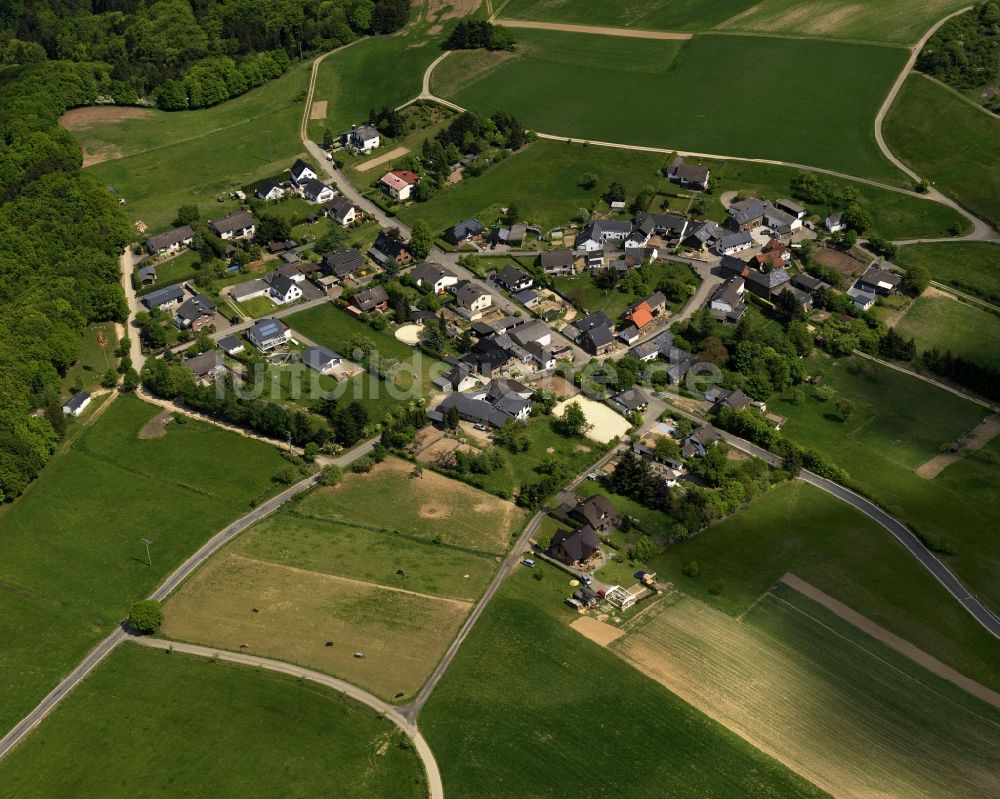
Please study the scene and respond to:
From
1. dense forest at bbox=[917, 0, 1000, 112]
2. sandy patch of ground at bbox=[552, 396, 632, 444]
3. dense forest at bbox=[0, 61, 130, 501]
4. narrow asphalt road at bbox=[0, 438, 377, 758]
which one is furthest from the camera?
dense forest at bbox=[917, 0, 1000, 112]

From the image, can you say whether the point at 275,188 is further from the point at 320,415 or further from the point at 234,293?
the point at 320,415

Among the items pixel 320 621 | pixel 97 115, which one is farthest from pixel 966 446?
pixel 97 115

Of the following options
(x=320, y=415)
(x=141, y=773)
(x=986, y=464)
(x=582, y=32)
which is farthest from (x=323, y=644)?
(x=582, y=32)

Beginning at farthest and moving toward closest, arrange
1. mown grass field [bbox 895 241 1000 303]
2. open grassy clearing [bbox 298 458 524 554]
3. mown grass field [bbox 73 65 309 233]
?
mown grass field [bbox 73 65 309 233] → mown grass field [bbox 895 241 1000 303] → open grassy clearing [bbox 298 458 524 554]

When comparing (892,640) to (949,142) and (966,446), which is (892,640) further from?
(949,142)

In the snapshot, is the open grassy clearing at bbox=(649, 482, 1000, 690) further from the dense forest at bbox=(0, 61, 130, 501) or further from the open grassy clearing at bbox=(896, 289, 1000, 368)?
the dense forest at bbox=(0, 61, 130, 501)

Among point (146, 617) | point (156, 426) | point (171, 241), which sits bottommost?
point (156, 426)

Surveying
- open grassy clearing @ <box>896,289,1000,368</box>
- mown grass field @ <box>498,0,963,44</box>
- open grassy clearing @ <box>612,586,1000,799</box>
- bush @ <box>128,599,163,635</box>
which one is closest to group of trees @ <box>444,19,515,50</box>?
mown grass field @ <box>498,0,963,44</box>

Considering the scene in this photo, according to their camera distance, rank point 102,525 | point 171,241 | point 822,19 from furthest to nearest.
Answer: point 822,19
point 171,241
point 102,525
